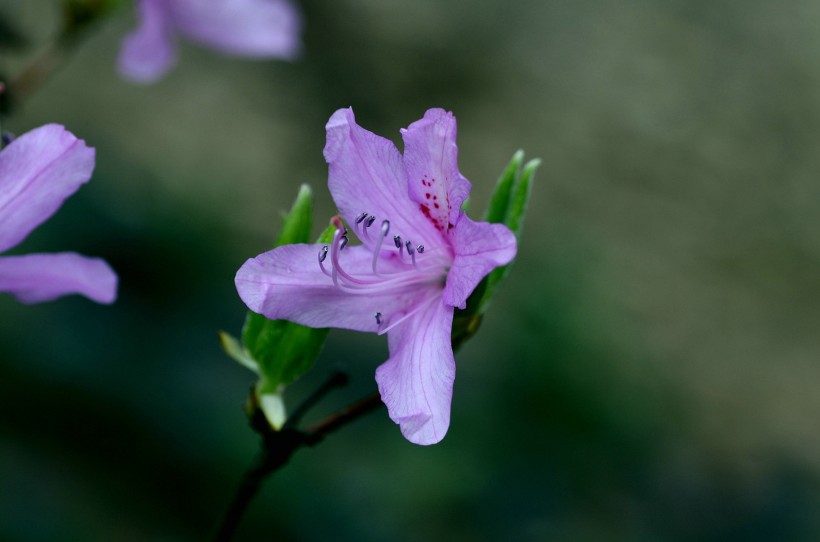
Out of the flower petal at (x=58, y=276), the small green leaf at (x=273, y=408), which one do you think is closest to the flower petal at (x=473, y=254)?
the small green leaf at (x=273, y=408)

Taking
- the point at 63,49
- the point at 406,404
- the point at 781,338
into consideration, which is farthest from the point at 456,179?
the point at 781,338

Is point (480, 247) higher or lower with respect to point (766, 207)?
higher

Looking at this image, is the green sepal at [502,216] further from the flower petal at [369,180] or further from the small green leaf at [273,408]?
the small green leaf at [273,408]

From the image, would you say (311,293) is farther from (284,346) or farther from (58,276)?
(58,276)

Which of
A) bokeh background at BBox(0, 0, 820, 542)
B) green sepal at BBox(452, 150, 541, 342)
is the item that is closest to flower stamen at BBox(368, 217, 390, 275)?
green sepal at BBox(452, 150, 541, 342)

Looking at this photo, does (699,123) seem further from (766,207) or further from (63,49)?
(63,49)

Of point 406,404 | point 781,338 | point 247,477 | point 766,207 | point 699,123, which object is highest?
point 406,404
